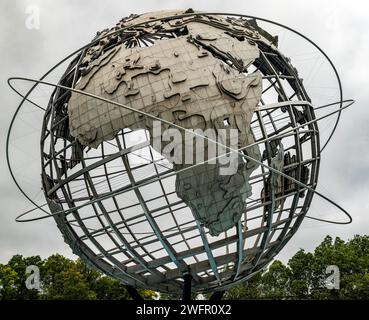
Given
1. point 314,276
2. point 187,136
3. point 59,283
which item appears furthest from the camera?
point 59,283

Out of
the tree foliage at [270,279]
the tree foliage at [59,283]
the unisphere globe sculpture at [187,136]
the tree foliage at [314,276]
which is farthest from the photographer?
the tree foliage at [59,283]

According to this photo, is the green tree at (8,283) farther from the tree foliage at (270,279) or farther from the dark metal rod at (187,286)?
the dark metal rod at (187,286)

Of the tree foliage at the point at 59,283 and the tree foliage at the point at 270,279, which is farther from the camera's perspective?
the tree foliage at the point at 59,283

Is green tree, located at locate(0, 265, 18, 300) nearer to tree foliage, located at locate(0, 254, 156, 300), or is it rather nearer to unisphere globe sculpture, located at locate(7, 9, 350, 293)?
tree foliage, located at locate(0, 254, 156, 300)

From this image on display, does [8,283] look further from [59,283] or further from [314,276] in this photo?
[314,276]

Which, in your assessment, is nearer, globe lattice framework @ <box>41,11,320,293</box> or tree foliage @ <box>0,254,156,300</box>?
globe lattice framework @ <box>41,11,320,293</box>

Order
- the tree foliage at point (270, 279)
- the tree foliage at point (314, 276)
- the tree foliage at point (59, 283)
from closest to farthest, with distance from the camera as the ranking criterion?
the tree foliage at point (314, 276) < the tree foliage at point (270, 279) < the tree foliage at point (59, 283)

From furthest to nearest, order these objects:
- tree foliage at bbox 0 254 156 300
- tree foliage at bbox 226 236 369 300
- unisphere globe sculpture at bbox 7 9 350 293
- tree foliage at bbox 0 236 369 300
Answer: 1. tree foliage at bbox 0 254 156 300
2. tree foliage at bbox 0 236 369 300
3. tree foliage at bbox 226 236 369 300
4. unisphere globe sculpture at bbox 7 9 350 293

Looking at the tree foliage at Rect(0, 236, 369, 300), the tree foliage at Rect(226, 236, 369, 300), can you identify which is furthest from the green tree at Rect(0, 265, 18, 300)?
the tree foliage at Rect(226, 236, 369, 300)

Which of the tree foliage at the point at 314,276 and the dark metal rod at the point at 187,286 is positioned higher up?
the tree foliage at the point at 314,276

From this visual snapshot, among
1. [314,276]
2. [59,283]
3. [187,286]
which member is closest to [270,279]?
[314,276]

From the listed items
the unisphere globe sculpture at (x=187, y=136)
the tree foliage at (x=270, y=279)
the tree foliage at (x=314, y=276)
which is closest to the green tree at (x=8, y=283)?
the tree foliage at (x=270, y=279)
